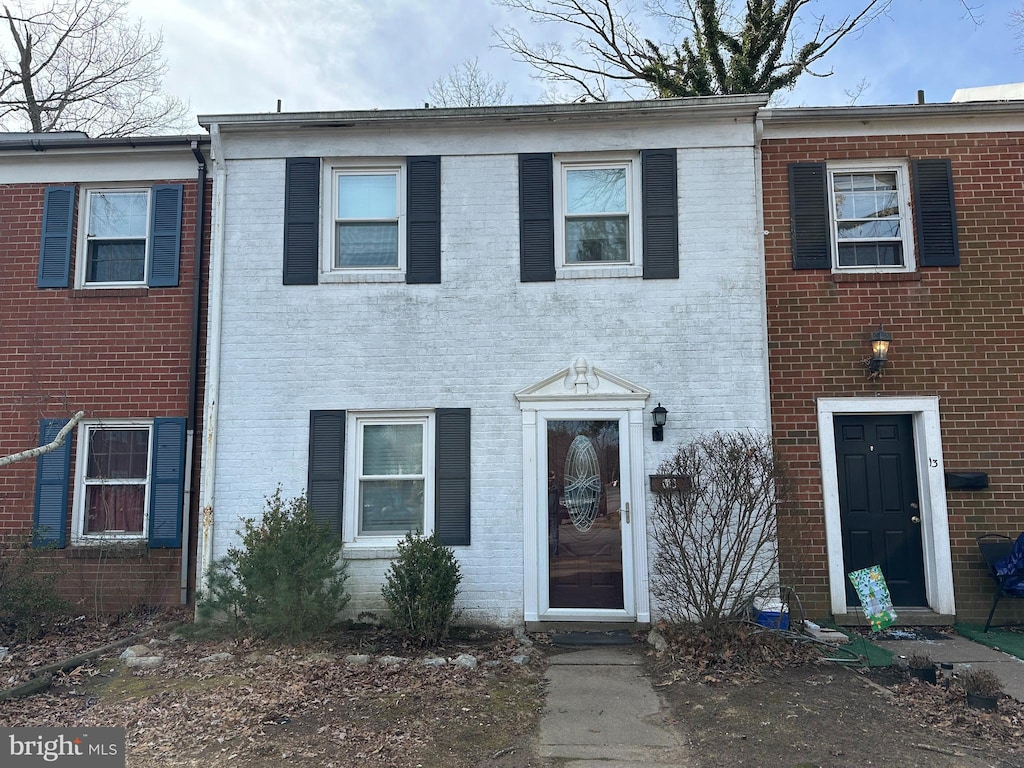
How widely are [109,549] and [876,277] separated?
9021 millimetres

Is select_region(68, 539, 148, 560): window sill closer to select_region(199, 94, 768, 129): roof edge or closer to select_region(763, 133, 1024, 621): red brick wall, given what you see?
select_region(199, 94, 768, 129): roof edge

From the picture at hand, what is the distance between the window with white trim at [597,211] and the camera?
7.62m

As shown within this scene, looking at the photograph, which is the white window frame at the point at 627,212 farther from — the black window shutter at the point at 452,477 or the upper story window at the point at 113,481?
the upper story window at the point at 113,481

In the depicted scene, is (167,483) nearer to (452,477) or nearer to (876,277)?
(452,477)

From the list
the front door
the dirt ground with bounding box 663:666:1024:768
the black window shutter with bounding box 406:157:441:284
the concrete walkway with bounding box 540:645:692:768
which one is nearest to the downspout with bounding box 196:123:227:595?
the black window shutter with bounding box 406:157:441:284

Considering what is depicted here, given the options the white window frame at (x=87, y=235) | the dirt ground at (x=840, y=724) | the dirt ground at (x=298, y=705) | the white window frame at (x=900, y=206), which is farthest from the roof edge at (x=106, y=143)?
the dirt ground at (x=840, y=724)

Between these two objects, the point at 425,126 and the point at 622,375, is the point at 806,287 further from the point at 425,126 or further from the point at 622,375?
the point at 425,126

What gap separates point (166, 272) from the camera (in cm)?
812

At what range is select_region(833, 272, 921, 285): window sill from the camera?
752cm

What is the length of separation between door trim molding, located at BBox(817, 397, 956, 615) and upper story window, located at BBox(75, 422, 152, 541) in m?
7.55

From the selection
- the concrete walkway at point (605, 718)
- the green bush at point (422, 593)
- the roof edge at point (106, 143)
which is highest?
the roof edge at point (106, 143)

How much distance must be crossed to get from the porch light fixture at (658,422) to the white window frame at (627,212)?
1502 mm

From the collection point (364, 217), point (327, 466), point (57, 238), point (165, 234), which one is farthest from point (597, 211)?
point (57, 238)

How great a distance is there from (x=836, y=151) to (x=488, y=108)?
3917mm
